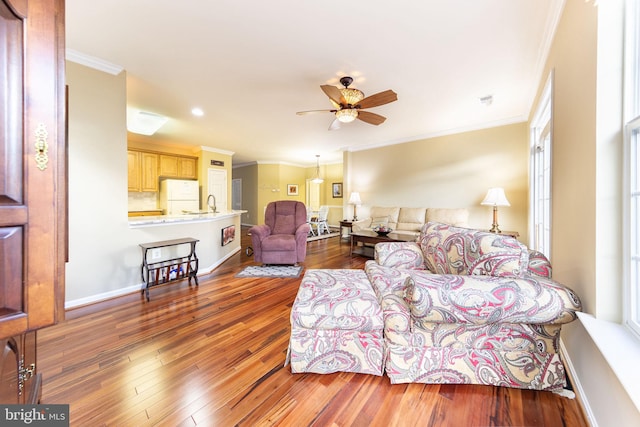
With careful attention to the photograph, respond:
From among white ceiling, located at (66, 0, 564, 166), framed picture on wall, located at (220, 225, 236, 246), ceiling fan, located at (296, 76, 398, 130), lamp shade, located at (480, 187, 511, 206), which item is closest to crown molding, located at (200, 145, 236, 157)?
white ceiling, located at (66, 0, 564, 166)

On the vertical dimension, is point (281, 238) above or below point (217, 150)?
below

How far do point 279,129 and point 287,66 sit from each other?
2096 millimetres

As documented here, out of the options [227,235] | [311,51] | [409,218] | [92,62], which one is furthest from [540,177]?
[92,62]

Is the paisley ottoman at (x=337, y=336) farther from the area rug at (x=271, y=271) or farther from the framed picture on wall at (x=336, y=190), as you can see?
the framed picture on wall at (x=336, y=190)

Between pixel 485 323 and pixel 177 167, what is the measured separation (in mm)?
6329

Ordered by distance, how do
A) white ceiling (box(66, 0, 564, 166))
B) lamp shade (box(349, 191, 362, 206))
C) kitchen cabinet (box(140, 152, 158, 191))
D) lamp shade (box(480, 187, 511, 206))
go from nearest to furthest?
1. white ceiling (box(66, 0, 564, 166))
2. lamp shade (box(480, 187, 511, 206))
3. kitchen cabinet (box(140, 152, 158, 191))
4. lamp shade (box(349, 191, 362, 206))

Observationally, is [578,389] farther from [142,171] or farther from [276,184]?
[276,184]

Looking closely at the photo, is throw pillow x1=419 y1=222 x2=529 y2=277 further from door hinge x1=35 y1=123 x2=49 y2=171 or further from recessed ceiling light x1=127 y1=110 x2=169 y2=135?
recessed ceiling light x1=127 y1=110 x2=169 y2=135

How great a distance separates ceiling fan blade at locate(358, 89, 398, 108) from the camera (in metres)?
2.35

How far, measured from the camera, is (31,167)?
49cm

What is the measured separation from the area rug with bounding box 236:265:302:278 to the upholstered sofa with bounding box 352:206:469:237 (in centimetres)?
191

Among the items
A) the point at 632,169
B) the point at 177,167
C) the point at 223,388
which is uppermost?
the point at 177,167

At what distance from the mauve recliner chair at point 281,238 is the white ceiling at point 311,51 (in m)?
1.75

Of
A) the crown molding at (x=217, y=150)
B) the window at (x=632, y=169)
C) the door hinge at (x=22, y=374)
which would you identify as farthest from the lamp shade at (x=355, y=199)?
the door hinge at (x=22, y=374)
